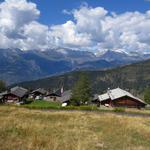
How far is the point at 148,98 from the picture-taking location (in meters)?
152

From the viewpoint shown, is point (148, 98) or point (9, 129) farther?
point (148, 98)

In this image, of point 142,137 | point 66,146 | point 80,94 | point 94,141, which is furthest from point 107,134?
point 80,94

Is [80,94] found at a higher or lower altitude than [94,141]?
higher

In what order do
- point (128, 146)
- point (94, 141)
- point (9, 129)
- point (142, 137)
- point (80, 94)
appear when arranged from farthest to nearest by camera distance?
1. point (80, 94)
2. point (142, 137)
3. point (9, 129)
4. point (94, 141)
5. point (128, 146)

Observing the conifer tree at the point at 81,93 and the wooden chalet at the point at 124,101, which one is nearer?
the wooden chalet at the point at 124,101

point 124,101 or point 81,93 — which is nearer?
point 81,93

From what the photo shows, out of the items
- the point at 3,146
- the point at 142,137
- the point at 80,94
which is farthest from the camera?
the point at 80,94

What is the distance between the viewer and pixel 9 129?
2092 centimetres

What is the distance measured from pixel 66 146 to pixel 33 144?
147 centimetres

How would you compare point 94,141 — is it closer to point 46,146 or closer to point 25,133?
point 25,133

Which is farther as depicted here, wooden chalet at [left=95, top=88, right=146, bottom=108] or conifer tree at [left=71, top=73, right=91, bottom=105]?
conifer tree at [left=71, top=73, right=91, bottom=105]

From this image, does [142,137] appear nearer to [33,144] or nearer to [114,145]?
[114,145]

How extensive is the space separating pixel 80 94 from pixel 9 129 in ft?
331

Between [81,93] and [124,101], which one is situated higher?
[81,93]
